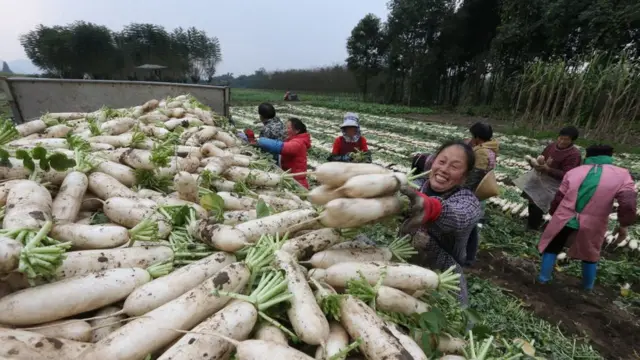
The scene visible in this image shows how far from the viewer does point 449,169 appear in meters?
2.26

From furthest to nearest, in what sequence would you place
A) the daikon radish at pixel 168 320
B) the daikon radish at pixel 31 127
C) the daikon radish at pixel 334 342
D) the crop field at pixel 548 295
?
the daikon radish at pixel 31 127 → the crop field at pixel 548 295 → the daikon radish at pixel 334 342 → the daikon radish at pixel 168 320

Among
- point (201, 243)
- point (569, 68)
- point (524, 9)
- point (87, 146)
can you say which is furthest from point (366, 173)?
point (524, 9)

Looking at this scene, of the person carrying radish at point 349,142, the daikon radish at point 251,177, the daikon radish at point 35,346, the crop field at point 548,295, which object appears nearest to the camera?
the daikon radish at point 35,346

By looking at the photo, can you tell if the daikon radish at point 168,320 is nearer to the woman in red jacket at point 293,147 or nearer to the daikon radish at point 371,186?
the daikon radish at point 371,186

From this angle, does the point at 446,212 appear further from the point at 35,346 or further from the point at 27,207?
the point at 27,207

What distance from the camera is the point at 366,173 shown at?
2.01 meters

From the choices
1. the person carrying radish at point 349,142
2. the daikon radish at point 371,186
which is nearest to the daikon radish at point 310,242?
the daikon radish at point 371,186

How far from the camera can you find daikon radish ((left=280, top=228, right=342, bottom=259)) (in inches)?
77.3

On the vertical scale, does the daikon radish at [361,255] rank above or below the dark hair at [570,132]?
below

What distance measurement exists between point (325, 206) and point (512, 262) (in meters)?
4.49

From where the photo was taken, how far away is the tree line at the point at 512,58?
545 inches

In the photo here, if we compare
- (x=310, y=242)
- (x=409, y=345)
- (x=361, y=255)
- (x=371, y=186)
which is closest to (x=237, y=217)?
(x=310, y=242)

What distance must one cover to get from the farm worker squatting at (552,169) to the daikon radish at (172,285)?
566 centimetres

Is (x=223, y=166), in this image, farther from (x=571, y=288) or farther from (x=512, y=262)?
(x=571, y=288)
